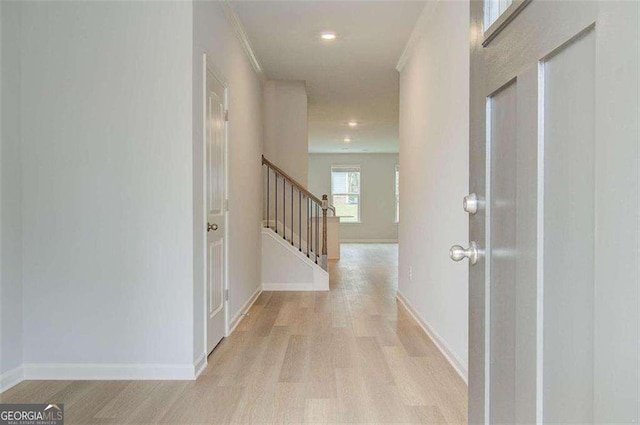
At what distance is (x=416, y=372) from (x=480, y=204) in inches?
77.4

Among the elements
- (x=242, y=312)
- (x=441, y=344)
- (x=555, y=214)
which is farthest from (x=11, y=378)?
(x=555, y=214)

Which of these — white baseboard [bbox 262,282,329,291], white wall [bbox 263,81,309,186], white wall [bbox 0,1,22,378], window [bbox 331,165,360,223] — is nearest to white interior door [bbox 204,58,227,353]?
white wall [bbox 0,1,22,378]

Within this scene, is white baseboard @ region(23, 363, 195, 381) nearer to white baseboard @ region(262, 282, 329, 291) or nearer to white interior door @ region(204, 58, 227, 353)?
white interior door @ region(204, 58, 227, 353)

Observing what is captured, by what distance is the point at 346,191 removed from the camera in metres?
13.5

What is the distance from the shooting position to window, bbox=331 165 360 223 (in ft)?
44.1

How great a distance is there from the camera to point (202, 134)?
2867 mm

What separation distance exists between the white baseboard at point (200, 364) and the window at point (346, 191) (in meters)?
10.7

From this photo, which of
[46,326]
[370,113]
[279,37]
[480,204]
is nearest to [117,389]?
[46,326]

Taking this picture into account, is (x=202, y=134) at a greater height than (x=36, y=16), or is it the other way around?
(x=36, y=16)

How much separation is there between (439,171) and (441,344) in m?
1.20

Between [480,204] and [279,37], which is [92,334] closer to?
[480,204]

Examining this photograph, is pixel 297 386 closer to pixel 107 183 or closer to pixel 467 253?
pixel 107 183

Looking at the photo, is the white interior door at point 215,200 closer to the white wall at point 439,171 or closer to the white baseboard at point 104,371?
the white baseboard at point 104,371

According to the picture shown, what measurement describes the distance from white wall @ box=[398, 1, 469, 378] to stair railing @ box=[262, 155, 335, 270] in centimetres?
146
